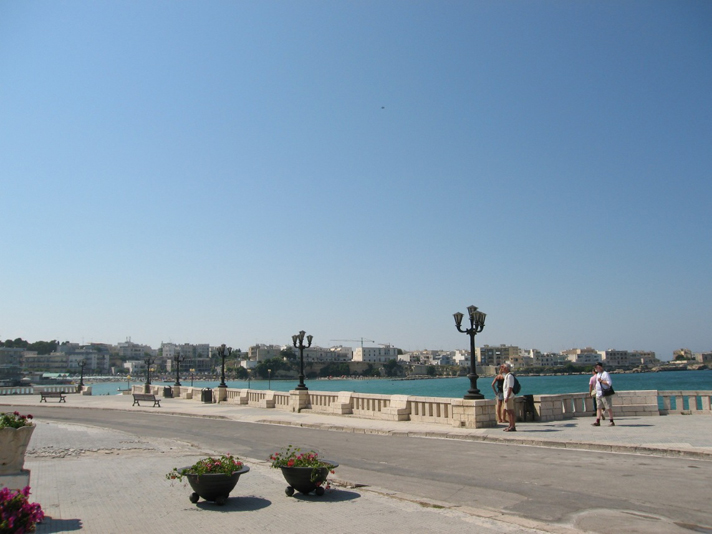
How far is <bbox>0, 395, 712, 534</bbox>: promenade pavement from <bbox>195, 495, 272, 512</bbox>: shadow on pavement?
0.05 ft

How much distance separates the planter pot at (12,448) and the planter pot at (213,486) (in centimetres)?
229

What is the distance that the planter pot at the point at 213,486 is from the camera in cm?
789

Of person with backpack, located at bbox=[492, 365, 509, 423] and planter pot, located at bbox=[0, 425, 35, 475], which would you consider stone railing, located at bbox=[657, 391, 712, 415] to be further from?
planter pot, located at bbox=[0, 425, 35, 475]

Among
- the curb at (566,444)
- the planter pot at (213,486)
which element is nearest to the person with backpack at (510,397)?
the curb at (566,444)

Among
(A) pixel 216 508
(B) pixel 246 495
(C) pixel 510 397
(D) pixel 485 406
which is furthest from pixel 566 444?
(A) pixel 216 508

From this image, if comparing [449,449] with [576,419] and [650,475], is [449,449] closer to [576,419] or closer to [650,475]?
[650,475]

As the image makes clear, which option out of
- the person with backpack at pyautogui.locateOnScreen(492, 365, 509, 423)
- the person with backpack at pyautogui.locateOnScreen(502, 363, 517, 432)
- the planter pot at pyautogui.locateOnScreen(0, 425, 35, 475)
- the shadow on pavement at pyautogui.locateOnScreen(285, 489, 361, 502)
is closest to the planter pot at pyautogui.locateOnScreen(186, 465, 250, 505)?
the shadow on pavement at pyautogui.locateOnScreen(285, 489, 361, 502)

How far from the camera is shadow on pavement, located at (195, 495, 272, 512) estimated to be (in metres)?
7.82

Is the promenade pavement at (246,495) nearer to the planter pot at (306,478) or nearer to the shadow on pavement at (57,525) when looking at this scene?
the shadow on pavement at (57,525)

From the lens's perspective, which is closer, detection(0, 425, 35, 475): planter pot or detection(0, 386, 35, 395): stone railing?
detection(0, 425, 35, 475): planter pot

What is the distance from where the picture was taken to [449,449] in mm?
14297

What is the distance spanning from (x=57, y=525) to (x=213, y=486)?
6.69 ft

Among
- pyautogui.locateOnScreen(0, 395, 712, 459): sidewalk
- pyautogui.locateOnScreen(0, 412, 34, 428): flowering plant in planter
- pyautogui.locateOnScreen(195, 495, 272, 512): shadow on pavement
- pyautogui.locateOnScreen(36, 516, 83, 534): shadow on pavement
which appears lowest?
pyautogui.locateOnScreen(0, 395, 712, 459): sidewalk

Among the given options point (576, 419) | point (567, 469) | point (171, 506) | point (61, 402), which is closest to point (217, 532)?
point (171, 506)
